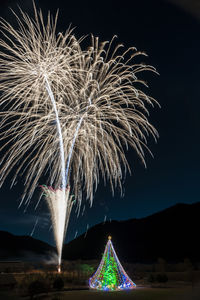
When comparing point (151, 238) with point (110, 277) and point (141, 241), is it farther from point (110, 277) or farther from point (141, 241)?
point (110, 277)

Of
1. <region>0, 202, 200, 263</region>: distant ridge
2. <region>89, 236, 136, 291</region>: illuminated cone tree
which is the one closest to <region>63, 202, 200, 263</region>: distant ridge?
<region>0, 202, 200, 263</region>: distant ridge

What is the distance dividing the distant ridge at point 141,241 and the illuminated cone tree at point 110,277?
63611 millimetres

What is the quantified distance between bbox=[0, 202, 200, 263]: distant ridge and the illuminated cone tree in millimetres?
63611

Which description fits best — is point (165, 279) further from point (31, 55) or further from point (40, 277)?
point (31, 55)

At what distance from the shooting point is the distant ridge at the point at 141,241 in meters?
87.1

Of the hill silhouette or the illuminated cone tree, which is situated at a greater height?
the hill silhouette

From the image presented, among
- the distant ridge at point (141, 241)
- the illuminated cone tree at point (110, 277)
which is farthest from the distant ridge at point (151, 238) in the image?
the illuminated cone tree at point (110, 277)

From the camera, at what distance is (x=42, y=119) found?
19.7m

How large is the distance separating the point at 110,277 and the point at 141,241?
81383 mm

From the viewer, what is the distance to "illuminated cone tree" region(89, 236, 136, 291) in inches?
781

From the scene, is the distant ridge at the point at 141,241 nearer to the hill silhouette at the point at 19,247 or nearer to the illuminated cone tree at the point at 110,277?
the hill silhouette at the point at 19,247

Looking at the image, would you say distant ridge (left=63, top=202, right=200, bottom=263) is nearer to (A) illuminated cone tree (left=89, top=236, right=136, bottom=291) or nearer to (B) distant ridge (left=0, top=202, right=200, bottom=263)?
(B) distant ridge (left=0, top=202, right=200, bottom=263)

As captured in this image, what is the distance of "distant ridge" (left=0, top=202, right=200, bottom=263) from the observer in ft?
286

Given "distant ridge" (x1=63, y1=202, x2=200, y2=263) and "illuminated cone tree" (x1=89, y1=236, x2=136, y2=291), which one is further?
"distant ridge" (x1=63, y1=202, x2=200, y2=263)
